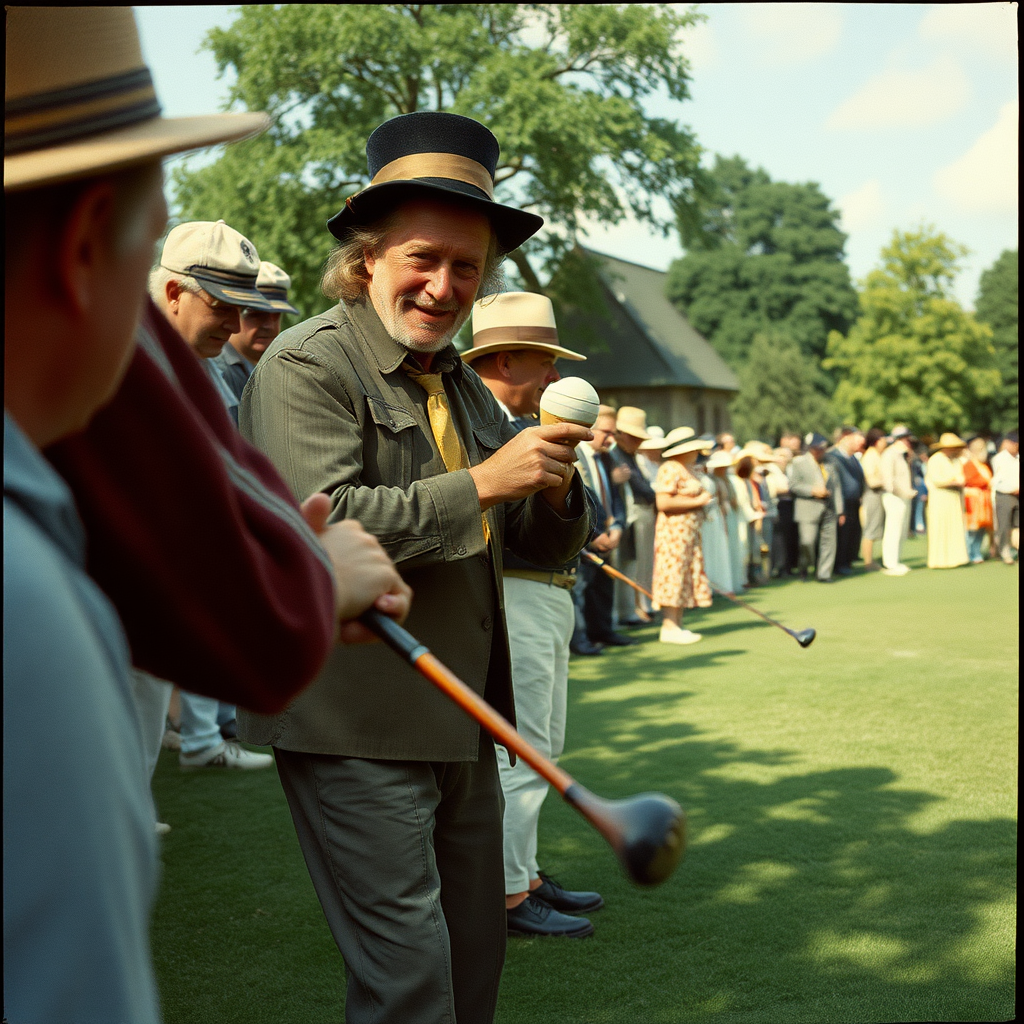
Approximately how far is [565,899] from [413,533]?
2830mm

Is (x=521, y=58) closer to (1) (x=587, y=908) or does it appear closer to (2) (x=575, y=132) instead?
(2) (x=575, y=132)

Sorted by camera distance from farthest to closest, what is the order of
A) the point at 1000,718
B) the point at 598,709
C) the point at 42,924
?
the point at 598,709 < the point at 1000,718 < the point at 42,924

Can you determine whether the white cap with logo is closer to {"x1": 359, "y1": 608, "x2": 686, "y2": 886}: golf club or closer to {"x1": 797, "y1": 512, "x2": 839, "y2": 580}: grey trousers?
{"x1": 359, "y1": 608, "x2": 686, "y2": 886}: golf club

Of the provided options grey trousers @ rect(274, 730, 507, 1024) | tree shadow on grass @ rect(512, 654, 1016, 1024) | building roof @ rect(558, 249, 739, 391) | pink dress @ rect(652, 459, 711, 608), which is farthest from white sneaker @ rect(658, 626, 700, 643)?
building roof @ rect(558, 249, 739, 391)

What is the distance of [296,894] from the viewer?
4.96 metres

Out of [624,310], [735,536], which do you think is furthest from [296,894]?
[624,310]

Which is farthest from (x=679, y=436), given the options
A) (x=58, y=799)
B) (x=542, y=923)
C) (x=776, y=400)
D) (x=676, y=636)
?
(x=776, y=400)

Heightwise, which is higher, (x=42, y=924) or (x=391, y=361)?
(x=391, y=361)

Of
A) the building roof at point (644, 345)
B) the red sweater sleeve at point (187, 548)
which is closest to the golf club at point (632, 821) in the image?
the red sweater sleeve at point (187, 548)

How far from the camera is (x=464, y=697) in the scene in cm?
150

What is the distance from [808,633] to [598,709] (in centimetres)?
204

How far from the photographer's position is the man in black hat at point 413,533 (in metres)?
2.50

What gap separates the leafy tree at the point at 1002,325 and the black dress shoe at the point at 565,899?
6377 centimetres

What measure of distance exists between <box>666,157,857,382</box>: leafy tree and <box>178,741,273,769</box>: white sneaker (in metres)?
60.1
